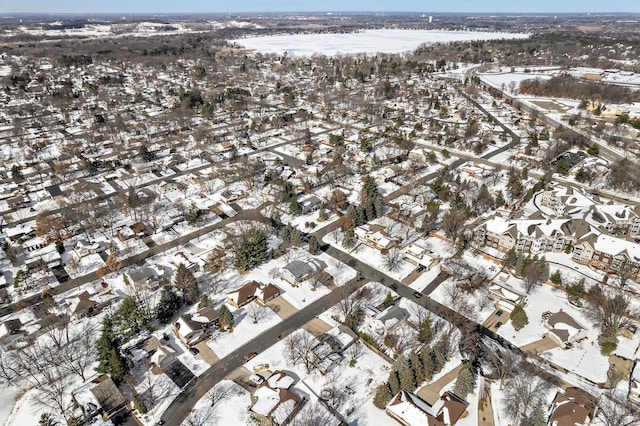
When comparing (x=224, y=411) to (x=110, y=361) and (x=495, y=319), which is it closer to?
(x=110, y=361)

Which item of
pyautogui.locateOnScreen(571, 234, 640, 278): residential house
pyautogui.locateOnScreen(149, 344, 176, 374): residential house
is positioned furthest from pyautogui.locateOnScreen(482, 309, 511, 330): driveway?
pyautogui.locateOnScreen(149, 344, 176, 374): residential house

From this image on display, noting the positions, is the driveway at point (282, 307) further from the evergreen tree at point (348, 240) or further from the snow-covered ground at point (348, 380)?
the evergreen tree at point (348, 240)

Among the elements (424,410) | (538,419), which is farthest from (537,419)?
(424,410)

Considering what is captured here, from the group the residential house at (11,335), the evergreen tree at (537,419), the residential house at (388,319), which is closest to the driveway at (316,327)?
the residential house at (388,319)

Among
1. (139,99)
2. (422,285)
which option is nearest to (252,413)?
(422,285)

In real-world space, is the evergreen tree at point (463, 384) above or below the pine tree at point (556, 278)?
below

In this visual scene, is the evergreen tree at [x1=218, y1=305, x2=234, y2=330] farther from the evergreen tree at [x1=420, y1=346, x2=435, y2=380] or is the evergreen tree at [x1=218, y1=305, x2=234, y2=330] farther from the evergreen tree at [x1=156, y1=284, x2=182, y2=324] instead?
the evergreen tree at [x1=420, y1=346, x2=435, y2=380]
